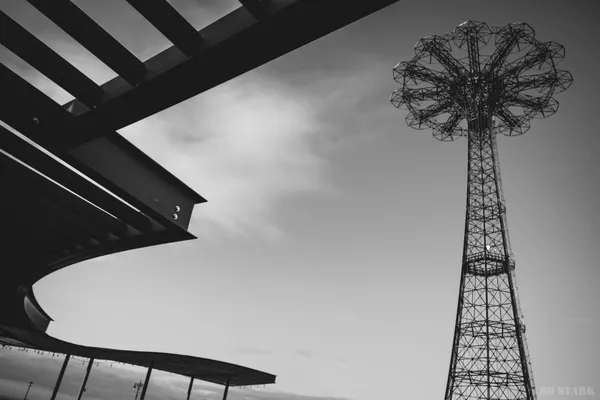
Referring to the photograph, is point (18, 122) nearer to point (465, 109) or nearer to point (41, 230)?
point (41, 230)

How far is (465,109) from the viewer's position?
26844 mm

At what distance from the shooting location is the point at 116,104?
3891mm

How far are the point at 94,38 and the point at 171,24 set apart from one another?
90cm

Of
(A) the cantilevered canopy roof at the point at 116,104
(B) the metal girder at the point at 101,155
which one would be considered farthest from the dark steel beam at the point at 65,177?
(B) the metal girder at the point at 101,155

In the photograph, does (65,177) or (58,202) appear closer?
(65,177)

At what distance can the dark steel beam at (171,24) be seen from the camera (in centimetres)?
328

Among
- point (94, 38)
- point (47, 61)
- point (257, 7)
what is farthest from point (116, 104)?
point (257, 7)

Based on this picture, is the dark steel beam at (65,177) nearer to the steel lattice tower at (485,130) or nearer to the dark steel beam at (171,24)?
the dark steel beam at (171,24)

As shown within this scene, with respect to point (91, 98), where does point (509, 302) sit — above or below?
above

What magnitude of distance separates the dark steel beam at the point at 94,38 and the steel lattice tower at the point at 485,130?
2311 cm

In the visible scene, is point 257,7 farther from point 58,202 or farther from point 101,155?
point 58,202

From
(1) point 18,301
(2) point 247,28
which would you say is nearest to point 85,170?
(2) point 247,28

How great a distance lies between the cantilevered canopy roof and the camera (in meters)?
3.04

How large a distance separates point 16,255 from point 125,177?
23.8ft
